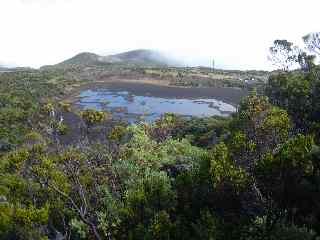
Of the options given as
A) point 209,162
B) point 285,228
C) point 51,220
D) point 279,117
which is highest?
point 279,117

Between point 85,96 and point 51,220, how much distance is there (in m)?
68.9

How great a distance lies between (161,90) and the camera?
106500mm

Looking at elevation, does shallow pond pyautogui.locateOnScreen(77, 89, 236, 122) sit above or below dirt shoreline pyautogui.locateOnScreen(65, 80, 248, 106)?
below

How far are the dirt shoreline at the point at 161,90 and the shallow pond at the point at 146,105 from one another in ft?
8.29

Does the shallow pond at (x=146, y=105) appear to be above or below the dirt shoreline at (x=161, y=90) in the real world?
below

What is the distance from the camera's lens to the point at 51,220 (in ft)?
108

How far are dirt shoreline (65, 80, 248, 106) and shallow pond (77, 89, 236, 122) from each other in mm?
2528

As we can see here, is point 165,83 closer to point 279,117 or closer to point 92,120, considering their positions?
point 92,120

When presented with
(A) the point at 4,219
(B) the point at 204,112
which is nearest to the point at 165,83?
(B) the point at 204,112

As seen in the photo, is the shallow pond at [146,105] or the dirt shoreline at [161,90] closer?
the shallow pond at [146,105]

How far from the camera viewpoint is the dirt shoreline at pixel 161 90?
9761 centimetres

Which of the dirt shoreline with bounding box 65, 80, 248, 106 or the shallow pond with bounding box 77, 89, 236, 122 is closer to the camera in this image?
the shallow pond with bounding box 77, 89, 236, 122

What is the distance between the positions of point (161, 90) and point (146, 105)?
54.4 ft

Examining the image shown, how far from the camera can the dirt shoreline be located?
97613mm
